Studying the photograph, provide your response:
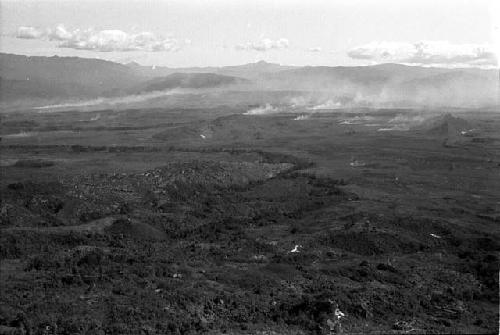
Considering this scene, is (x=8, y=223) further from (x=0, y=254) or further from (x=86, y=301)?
(x=86, y=301)

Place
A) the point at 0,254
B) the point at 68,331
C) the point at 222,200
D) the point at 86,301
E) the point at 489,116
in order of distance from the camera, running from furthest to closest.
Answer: the point at 489,116
the point at 222,200
the point at 0,254
the point at 86,301
the point at 68,331

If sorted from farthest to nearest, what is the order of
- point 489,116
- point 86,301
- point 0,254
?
point 489,116 → point 0,254 → point 86,301

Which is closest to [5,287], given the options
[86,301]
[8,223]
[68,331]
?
[86,301]

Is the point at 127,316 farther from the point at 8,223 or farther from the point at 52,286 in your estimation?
the point at 8,223

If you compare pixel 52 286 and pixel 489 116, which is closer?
pixel 52 286

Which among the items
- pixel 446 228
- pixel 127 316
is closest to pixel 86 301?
pixel 127 316

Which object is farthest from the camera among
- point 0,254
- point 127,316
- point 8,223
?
point 8,223
